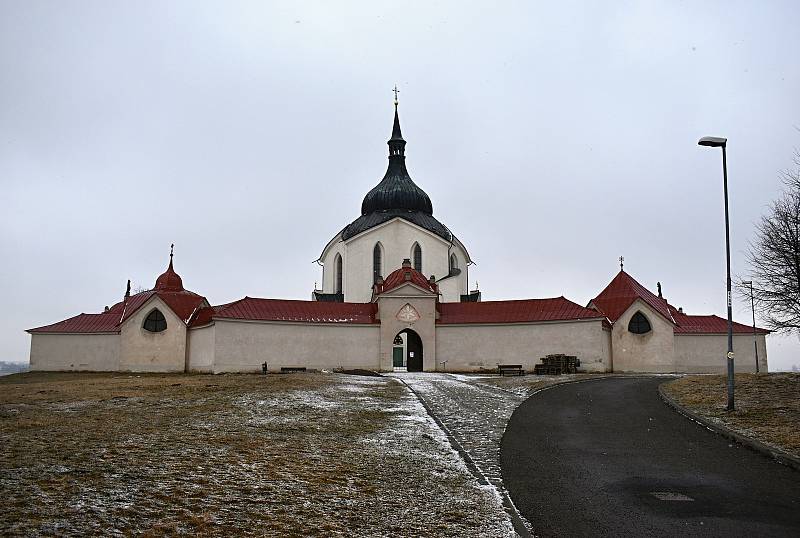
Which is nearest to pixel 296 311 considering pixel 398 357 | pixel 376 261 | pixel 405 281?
pixel 405 281

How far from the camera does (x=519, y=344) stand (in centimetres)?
4181

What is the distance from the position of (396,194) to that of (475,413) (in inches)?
1378

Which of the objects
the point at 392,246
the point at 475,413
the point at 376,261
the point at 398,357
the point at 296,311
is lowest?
the point at 475,413

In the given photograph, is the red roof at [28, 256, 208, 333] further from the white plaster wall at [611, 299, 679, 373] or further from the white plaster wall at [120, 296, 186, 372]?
the white plaster wall at [611, 299, 679, 373]

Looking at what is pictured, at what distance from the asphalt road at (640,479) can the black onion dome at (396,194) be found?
116 feet

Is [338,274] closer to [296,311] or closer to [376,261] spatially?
[376,261]

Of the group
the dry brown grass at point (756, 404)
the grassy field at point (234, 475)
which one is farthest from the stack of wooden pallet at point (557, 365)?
the grassy field at point (234, 475)

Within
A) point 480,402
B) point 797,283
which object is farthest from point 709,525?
point 797,283

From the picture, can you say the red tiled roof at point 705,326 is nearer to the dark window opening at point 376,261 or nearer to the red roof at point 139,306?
the dark window opening at point 376,261

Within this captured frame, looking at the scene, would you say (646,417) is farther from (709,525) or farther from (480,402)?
(709,525)

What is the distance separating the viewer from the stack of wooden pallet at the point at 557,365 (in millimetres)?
39188

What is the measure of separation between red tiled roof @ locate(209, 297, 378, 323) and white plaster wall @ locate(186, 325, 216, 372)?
4.08ft

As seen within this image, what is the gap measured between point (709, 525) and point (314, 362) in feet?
113

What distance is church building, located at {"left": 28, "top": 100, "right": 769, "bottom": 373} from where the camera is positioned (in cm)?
4128
